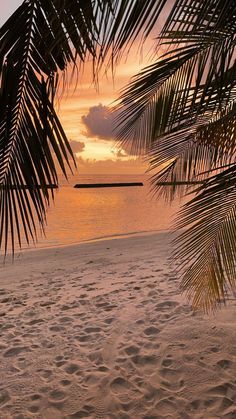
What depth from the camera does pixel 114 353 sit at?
3607 mm

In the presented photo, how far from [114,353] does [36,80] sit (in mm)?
2921

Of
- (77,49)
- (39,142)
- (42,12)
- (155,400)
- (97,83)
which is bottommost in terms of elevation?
(155,400)

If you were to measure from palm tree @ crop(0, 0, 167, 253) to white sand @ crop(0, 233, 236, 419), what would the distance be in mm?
2098

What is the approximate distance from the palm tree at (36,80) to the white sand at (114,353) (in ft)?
6.88

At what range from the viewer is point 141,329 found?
4.12m

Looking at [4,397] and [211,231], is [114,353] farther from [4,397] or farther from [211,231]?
[211,231]

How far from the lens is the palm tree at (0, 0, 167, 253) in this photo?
1.21 metres

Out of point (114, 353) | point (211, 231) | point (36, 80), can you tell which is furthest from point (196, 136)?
point (36, 80)

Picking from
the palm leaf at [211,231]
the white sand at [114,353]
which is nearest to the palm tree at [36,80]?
the palm leaf at [211,231]

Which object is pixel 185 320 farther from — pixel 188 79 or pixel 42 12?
pixel 42 12

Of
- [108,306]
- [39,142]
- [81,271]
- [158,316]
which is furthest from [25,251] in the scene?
[39,142]

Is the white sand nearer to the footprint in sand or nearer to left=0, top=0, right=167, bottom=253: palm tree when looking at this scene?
the footprint in sand

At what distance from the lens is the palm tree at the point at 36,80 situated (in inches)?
47.8

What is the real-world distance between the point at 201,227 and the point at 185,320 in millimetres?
1705
